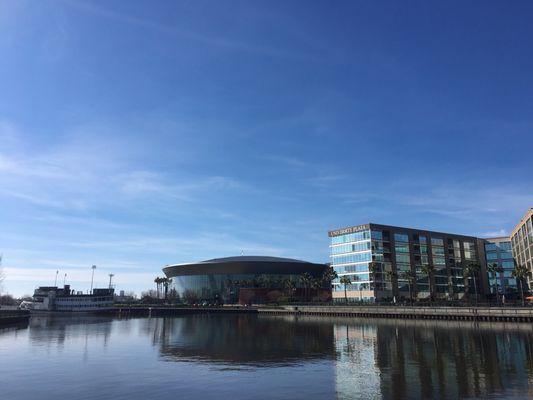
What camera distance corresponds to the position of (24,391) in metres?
38.7

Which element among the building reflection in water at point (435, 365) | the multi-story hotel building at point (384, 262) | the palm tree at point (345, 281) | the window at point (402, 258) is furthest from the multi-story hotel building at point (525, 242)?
the building reflection in water at point (435, 365)

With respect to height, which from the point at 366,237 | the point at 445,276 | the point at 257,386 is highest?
the point at 366,237

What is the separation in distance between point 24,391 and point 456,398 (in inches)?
1402

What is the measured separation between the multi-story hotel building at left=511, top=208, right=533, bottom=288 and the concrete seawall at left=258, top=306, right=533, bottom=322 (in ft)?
139

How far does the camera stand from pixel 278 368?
48469 mm

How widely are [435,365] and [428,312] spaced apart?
75838 mm

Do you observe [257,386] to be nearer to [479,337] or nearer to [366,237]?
[479,337]

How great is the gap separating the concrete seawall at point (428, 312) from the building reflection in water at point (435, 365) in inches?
885

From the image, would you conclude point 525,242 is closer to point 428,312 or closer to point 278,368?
point 428,312

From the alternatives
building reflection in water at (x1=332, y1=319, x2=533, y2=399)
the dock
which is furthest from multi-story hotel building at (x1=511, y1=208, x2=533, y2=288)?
the dock

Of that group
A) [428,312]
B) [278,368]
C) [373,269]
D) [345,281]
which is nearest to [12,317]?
[345,281]

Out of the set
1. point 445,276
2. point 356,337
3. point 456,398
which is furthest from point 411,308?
point 456,398

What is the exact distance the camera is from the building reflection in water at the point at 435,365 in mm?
36406

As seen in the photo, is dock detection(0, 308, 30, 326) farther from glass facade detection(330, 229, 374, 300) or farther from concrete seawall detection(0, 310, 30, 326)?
glass facade detection(330, 229, 374, 300)
